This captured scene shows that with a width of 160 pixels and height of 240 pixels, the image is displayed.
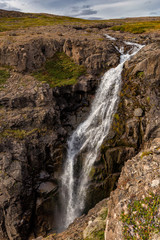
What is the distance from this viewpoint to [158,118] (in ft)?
66.1

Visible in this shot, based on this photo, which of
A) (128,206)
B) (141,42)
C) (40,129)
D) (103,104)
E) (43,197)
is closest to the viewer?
(128,206)

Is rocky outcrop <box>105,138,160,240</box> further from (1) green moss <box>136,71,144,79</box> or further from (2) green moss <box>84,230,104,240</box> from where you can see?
(1) green moss <box>136,71,144,79</box>

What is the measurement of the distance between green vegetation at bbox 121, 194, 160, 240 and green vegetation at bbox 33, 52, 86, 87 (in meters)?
21.1

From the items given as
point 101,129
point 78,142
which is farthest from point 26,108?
point 101,129

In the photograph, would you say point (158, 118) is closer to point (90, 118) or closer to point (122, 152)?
point (122, 152)

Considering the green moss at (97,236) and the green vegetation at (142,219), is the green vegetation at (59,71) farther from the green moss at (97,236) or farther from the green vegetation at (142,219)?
the green vegetation at (142,219)

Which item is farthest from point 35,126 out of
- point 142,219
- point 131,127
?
point 142,219

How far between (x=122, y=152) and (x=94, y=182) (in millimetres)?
A: 5265

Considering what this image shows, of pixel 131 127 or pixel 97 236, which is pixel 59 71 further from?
pixel 97 236

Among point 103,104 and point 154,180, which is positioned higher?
point 103,104

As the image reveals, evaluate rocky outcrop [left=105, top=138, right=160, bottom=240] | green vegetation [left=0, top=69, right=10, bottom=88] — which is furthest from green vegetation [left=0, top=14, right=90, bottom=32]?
rocky outcrop [left=105, top=138, right=160, bottom=240]

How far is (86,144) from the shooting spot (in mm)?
22344

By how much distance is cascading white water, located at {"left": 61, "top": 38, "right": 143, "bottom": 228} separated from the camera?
20531 mm

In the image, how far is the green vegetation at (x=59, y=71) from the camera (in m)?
26.5
